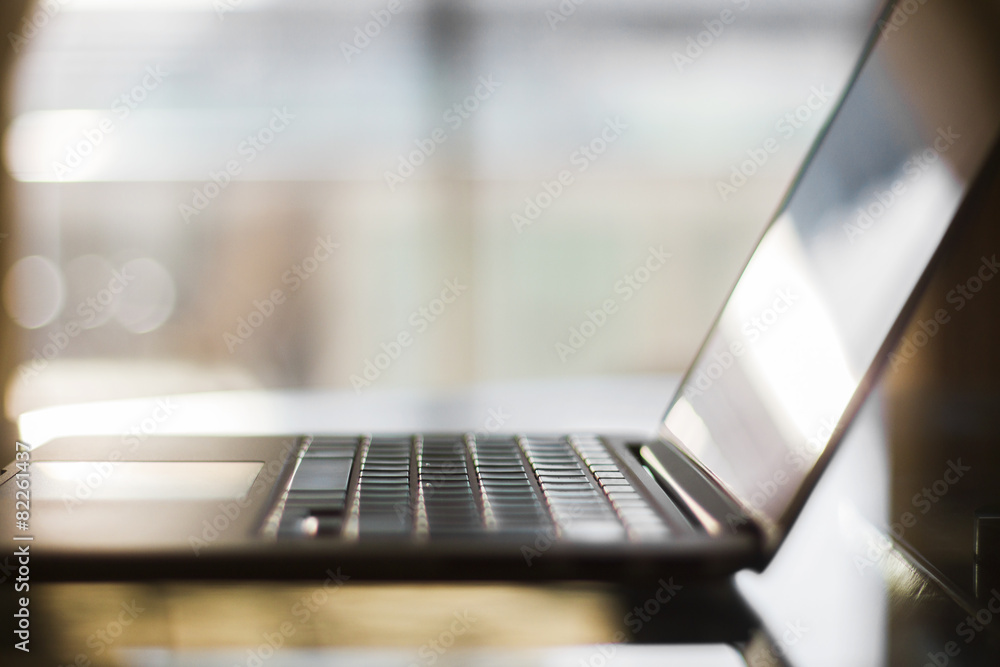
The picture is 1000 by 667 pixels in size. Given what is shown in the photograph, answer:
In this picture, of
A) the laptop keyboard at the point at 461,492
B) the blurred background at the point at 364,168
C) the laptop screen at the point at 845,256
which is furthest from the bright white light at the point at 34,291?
the laptop screen at the point at 845,256

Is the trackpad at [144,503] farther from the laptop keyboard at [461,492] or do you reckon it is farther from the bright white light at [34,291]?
the bright white light at [34,291]

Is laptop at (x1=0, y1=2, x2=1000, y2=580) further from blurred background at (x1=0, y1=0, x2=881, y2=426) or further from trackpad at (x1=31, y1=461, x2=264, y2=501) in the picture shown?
blurred background at (x1=0, y1=0, x2=881, y2=426)

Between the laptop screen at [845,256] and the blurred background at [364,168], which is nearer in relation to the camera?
the laptop screen at [845,256]

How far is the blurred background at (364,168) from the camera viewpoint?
2770mm

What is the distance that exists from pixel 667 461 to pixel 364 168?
2.49m

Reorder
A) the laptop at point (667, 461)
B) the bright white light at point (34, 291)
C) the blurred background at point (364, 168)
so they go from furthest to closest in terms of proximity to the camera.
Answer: the blurred background at point (364, 168)
the bright white light at point (34, 291)
the laptop at point (667, 461)

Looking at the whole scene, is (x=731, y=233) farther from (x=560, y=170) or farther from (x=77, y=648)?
(x=77, y=648)

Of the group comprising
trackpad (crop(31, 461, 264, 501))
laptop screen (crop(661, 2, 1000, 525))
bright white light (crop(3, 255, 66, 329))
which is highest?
laptop screen (crop(661, 2, 1000, 525))

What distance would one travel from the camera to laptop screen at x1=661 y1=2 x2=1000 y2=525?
0.39m

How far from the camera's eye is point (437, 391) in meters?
2.89

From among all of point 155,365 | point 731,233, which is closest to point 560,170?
point 731,233

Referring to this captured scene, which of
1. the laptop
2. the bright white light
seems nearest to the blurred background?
the bright white light

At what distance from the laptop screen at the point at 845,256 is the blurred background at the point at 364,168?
7.72 ft

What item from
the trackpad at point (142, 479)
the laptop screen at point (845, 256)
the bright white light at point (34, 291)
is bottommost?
the bright white light at point (34, 291)
